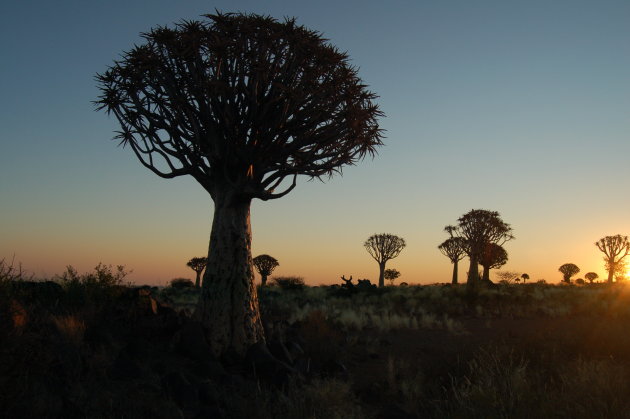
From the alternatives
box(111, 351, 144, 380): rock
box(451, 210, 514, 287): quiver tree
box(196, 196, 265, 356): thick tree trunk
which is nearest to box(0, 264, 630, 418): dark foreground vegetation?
box(111, 351, 144, 380): rock

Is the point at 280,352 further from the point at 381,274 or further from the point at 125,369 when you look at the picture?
the point at 381,274

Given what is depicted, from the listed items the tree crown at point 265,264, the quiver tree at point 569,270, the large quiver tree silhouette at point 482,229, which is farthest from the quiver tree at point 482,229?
the quiver tree at point 569,270

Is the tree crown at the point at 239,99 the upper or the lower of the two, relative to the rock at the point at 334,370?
upper

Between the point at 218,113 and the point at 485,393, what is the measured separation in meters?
6.26

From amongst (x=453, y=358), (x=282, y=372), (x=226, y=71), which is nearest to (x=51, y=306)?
(x=282, y=372)

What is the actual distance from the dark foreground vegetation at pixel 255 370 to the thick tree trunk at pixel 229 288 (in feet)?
1.12

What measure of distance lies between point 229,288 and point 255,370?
61.6 inches

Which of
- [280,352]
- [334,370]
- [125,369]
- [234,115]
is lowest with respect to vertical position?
[334,370]

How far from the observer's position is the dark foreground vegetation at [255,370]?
5.55m

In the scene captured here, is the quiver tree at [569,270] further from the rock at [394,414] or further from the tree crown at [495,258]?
the rock at [394,414]

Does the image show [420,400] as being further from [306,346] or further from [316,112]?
[316,112]

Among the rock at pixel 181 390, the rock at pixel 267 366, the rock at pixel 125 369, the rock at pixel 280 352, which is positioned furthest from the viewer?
the rock at pixel 280 352

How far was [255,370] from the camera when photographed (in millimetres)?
7574

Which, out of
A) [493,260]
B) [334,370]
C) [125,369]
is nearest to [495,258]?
[493,260]
